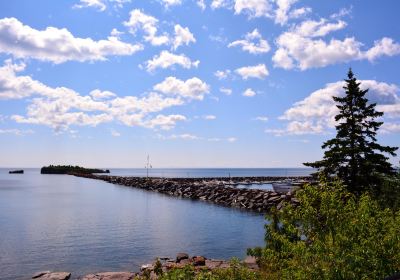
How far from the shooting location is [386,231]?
1170 cm

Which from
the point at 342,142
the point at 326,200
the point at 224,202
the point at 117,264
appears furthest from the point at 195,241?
the point at 224,202

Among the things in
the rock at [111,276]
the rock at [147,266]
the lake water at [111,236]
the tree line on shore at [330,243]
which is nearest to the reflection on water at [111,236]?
the lake water at [111,236]

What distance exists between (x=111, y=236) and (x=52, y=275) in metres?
12.0

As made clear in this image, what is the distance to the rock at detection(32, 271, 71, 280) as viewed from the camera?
1971 centimetres

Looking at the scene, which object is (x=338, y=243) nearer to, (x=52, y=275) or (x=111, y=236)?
(x=52, y=275)

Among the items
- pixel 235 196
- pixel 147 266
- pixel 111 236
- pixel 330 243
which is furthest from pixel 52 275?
pixel 235 196

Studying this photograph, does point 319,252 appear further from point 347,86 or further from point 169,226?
point 169,226

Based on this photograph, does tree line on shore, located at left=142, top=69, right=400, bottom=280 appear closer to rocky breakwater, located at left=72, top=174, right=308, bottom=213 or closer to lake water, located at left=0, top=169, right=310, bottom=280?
lake water, located at left=0, top=169, right=310, bottom=280

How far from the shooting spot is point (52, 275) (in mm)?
19953

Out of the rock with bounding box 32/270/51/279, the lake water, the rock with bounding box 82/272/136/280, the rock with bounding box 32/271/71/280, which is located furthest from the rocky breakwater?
the rock with bounding box 32/270/51/279

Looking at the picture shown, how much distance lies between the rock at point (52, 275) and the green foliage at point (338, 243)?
1165cm

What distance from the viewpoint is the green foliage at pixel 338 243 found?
980 centimetres

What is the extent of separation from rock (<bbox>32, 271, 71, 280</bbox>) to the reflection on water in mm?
638

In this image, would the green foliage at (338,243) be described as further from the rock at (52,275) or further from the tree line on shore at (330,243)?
the rock at (52,275)
